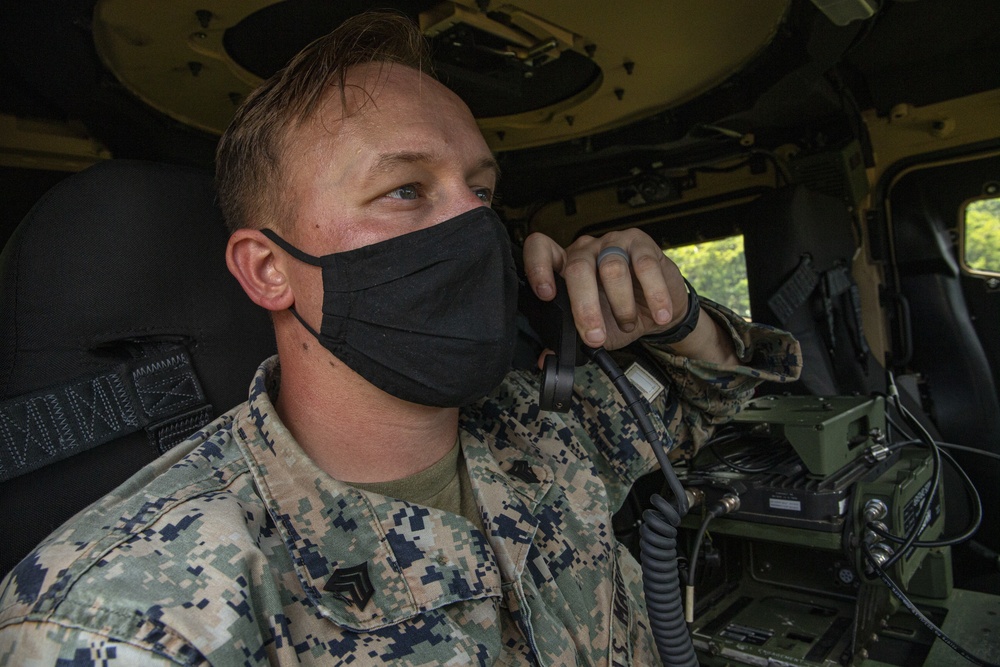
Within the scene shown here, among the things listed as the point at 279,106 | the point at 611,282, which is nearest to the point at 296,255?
the point at 279,106

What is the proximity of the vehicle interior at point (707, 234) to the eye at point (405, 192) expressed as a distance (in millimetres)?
471

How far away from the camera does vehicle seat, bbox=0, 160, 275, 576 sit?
1.18 meters

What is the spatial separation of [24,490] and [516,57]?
174 cm

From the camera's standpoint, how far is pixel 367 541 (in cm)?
110

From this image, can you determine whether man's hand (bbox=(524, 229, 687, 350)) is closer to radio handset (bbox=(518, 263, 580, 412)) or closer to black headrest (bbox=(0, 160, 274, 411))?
radio handset (bbox=(518, 263, 580, 412))

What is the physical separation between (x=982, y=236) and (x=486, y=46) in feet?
8.22

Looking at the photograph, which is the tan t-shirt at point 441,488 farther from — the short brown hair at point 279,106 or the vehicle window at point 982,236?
the vehicle window at point 982,236

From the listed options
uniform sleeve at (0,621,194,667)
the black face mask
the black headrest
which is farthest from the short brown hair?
uniform sleeve at (0,621,194,667)

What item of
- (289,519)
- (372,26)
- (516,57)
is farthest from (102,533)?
(516,57)

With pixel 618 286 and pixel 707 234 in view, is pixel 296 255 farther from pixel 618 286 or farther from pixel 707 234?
pixel 707 234

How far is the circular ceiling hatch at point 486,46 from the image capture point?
187cm

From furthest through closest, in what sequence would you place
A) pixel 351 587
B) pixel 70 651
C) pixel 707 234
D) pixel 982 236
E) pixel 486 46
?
1. pixel 707 234
2. pixel 982 236
3. pixel 486 46
4. pixel 351 587
5. pixel 70 651

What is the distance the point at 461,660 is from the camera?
1.03m

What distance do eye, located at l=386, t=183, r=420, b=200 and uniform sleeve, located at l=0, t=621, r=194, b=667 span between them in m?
0.72
